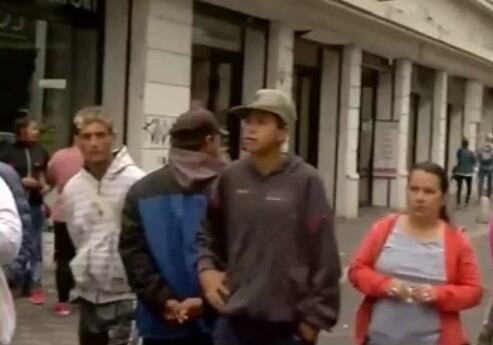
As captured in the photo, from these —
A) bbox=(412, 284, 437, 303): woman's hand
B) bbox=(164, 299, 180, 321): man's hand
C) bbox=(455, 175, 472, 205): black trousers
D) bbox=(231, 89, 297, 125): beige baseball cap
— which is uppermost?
bbox=(231, 89, 297, 125): beige baseball cap

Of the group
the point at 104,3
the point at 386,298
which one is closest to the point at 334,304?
the point at 386,298

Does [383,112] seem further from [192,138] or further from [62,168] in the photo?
[192,138]

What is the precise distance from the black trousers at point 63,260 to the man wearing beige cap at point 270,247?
3.09 meters

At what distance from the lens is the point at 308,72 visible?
2495cm

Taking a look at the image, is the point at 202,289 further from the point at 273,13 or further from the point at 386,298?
the point at 273,13

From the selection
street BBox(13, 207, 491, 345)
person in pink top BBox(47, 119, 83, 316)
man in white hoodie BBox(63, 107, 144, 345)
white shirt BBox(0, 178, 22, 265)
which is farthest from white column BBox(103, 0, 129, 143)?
white shirt BBox(0, 178, 22, 265)

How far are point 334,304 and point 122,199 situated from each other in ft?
5.35

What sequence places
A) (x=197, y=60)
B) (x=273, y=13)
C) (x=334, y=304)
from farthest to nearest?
1. (x=273, y=13)
2. (x=197, y=60)
3. (x=334, y=304)

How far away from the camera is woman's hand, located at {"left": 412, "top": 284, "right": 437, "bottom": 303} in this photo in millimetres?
5355

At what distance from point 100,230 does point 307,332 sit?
1577 mm

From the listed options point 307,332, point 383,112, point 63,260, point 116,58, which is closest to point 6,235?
point 307,332

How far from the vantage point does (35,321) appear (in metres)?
11.1

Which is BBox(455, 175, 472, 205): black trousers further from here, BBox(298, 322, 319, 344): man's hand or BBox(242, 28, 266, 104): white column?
BBox(298, 322, 319, 344): man's hand

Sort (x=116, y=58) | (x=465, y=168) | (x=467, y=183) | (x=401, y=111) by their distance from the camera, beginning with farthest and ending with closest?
(x=467, y=183), (x=465, y=168), (x=401, y=111), (x=116, y=58)
